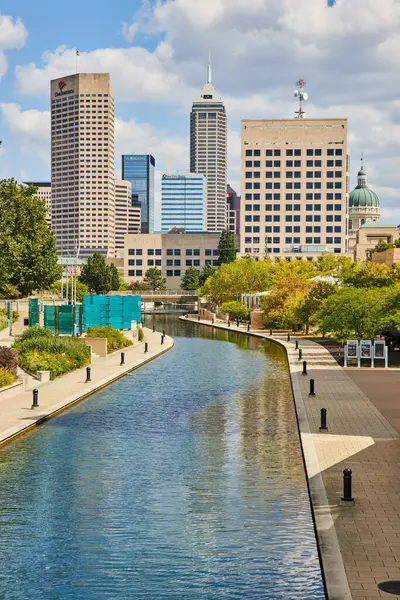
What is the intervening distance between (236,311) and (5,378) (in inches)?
3142

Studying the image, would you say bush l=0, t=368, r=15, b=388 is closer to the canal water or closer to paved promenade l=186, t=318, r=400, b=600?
the canal water

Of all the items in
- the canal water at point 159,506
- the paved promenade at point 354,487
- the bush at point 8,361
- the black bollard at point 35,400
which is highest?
the bush at point 8,361

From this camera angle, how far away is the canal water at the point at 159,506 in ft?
51.1

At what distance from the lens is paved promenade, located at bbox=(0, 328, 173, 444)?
30.0 meters

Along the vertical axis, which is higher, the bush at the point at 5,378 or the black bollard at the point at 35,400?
the bush at the point at 5,378

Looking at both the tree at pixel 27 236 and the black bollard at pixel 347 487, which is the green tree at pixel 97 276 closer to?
the tree at pixel 27 236

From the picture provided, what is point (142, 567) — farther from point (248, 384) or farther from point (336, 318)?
point (336, 318)

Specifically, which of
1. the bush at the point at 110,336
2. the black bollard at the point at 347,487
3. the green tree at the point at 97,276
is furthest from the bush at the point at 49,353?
the green tree at the point at 97,276

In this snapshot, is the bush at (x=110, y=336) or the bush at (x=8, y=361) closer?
the bush at (x=8, y=361)

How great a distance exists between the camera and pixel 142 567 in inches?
640

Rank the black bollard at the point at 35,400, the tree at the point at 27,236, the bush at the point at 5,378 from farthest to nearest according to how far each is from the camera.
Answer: the tree at the point at 27,236
the bush at the point at 5,378
the black bollard at the point at 35,400

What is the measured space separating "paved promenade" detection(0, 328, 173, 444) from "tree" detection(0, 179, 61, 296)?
28.0m

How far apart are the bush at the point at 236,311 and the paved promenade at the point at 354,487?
74.6 m

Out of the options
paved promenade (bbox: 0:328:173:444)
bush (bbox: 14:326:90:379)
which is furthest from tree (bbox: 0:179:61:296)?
paved promenade (bbox: 0:328:173:444)
